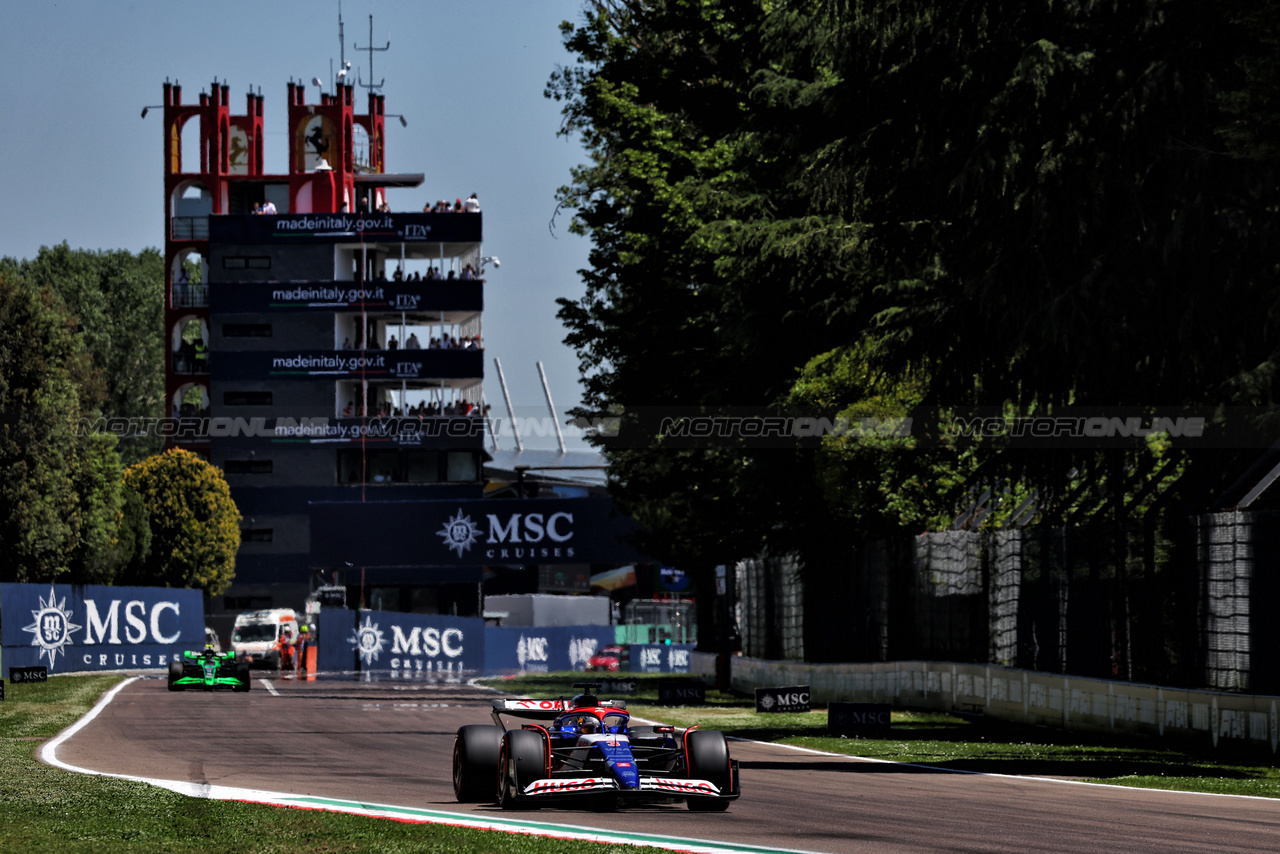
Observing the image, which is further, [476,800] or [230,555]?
[230,555]

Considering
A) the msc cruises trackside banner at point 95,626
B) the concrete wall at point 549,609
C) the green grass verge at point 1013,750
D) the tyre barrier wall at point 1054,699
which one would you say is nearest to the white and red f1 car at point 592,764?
the green grass verge at point 1013,750

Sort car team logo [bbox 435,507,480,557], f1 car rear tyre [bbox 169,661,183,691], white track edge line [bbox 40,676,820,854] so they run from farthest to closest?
car team logo [bbox 435,507,480,557], f1 car rear tyre [bbox 169,661,183,691], white track edge line [bbox 40,676,820,854]

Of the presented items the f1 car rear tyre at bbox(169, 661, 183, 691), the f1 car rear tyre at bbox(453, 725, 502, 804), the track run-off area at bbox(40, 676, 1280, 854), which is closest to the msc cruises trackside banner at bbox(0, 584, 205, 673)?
the f1 car rear tyre at bbox(169, 661, 183, 691)

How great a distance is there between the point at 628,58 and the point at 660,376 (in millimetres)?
7608

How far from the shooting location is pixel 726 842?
1109 cm

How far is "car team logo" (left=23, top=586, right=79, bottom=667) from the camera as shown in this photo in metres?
48.7

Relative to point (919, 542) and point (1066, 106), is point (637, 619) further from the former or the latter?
point (1066, 106)

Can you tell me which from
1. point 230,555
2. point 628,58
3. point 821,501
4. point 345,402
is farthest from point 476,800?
point 345,402

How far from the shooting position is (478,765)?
45.1ft

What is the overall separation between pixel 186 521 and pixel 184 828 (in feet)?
259

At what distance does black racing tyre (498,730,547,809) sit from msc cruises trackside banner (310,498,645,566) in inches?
2686

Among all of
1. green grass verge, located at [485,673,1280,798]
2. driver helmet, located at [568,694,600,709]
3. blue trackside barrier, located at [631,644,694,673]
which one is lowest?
blue trackside barrier, located at [631,644,694,673]
